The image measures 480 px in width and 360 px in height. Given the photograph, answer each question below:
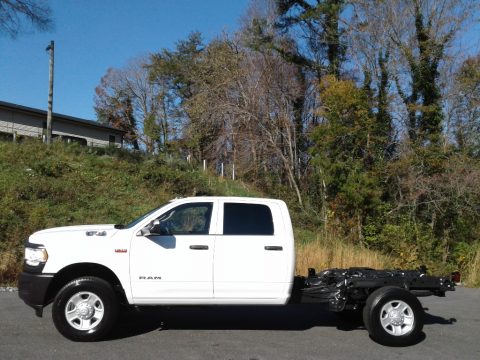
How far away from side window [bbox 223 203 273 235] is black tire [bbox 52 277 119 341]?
1.70 metres

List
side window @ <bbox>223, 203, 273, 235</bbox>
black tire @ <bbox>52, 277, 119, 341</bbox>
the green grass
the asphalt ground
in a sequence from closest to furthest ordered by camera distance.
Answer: the asphalt ground, black tire @ <bbox>52, 277, 119, 341</bbox>, side window @ <bbox>223, 203, 273, 235</bbox>, the green grass

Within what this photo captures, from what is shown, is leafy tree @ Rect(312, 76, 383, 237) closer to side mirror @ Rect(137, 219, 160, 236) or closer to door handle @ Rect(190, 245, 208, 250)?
door handle @ Rect(190, 245, 208, 250)

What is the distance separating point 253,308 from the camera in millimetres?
8766

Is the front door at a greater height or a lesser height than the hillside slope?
lesser

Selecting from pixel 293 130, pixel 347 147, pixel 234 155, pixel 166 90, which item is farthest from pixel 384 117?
pixel 166 90

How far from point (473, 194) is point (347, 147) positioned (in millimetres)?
5502

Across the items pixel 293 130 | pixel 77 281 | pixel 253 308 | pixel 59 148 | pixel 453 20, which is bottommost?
pixel 253 308

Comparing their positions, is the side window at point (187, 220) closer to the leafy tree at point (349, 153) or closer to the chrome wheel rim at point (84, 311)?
the chrome wheel rim at point (84, 311)

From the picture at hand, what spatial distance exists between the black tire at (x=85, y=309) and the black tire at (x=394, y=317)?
10.7 feet

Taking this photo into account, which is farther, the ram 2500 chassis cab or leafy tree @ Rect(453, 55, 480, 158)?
leafy tree @ Rect(453, 55, 480, 158)

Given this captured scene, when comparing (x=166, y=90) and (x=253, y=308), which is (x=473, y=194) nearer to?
(x=253, y=308)

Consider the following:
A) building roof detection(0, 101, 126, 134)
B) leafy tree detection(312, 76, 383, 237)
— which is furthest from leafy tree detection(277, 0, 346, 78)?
building roof detection(0, 101, 126, 134)

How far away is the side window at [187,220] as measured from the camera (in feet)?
22.4

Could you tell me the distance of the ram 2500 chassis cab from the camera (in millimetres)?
6438
